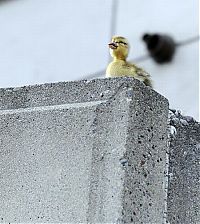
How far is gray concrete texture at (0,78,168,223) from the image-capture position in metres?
2.19

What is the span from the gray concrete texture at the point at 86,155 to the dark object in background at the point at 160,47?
12.8 ft

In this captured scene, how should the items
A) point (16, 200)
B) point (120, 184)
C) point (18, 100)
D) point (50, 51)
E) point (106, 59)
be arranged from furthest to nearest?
point (50, 51), point (106, 59), point (18, 100), point (16, 200), point (120, 184)

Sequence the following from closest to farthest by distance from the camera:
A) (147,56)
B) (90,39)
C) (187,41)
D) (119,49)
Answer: (119,49), (187,41), (147,56), (90,39)

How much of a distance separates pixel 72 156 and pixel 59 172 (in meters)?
0.05

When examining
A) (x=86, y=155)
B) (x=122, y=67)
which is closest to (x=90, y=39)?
(x=122, y=67)

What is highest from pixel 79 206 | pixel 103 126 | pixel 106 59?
pixel 106 59

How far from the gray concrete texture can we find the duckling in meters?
0.49

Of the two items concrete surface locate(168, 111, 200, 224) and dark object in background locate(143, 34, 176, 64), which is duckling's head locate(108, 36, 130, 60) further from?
dark object in background locate(143, 34, 176, 64)

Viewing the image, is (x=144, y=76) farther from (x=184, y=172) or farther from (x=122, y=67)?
(x=184, y=172)

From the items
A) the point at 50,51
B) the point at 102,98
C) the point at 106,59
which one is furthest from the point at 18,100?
the point at 50,51

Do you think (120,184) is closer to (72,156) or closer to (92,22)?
(72,156)

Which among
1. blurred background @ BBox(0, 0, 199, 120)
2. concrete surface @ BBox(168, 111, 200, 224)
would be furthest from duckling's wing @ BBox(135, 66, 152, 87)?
blurred background @ BBox(0, 0, 199, 120)

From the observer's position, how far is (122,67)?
9.71ft

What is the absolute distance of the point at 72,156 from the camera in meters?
2.26
